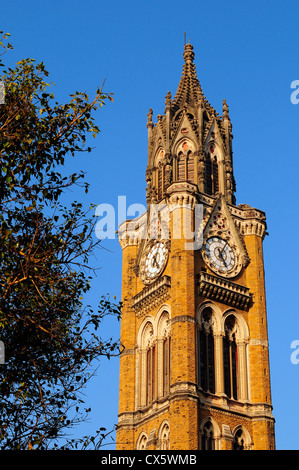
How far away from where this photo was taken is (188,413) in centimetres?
4747

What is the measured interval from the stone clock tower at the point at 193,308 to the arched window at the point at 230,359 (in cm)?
7

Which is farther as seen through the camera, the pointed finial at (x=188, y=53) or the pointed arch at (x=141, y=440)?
the pointed finial at (x=188, y=53)

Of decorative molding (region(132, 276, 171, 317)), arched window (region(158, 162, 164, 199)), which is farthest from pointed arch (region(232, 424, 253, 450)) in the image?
arched window (region(158, 162, 164, 199))

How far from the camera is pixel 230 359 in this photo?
2080 inches

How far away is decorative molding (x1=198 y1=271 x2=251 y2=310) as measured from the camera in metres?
52.8

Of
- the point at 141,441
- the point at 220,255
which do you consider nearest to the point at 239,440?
the point at 141,441

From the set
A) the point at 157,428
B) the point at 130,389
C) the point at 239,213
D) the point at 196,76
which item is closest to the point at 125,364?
the point at 130,389

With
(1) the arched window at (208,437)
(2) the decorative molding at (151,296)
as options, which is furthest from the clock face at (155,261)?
(1) the arched window at (208,437)

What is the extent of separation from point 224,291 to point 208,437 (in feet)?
30.2

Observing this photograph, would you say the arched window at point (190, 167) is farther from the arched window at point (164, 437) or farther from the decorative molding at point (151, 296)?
the arched window at point (164, 437)

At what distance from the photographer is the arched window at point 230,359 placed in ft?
169

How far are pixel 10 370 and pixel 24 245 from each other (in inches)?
116

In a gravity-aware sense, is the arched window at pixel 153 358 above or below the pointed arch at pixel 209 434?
above

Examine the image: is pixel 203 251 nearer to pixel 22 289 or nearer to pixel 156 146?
pixel 156 146
